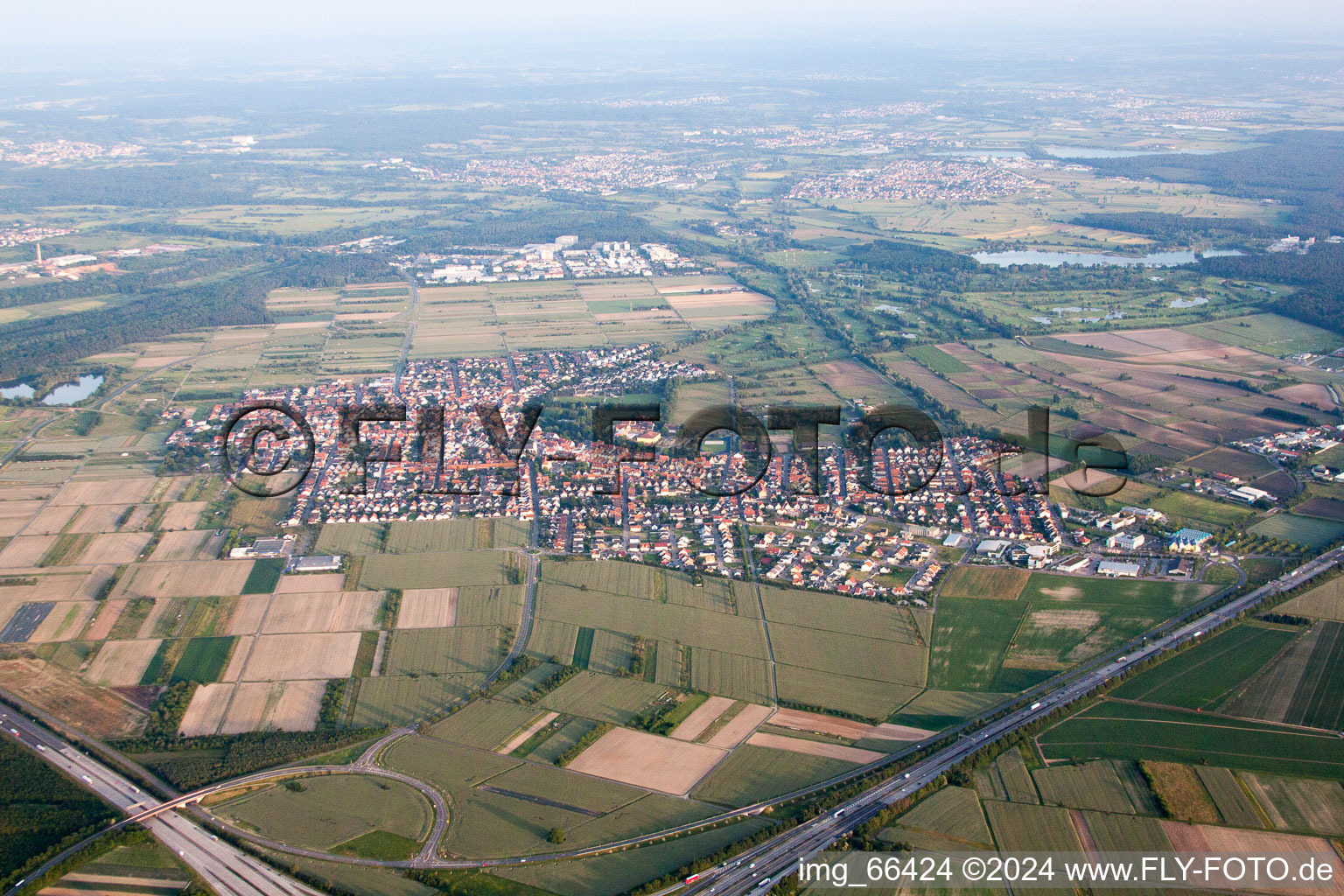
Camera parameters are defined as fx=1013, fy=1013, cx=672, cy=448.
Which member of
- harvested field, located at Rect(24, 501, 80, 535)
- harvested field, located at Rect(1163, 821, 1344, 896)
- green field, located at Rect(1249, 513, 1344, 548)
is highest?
green field, located at Rect(1249, 513, 1344, 548)

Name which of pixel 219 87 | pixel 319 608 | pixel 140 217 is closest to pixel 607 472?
pixel 319 608

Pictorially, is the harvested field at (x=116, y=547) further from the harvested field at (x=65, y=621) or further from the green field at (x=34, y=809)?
the green field at (x=34, y=809)

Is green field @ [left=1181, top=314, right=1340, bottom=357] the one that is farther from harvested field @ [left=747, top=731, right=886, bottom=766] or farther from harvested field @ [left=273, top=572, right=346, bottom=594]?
harvested field @ [left=273, top=572, right=346, bottom=594]

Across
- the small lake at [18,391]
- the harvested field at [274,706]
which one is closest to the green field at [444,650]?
the harvested field at [274,706]

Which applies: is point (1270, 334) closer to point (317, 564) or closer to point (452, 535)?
point (452, 535)

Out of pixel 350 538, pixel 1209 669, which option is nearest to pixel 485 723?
pixel 350 538

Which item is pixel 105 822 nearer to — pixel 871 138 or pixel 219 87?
pixel 871 138

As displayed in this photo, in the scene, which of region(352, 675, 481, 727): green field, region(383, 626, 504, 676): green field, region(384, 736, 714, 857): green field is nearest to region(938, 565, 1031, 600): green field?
region(384, 736, 714, 857): green field
